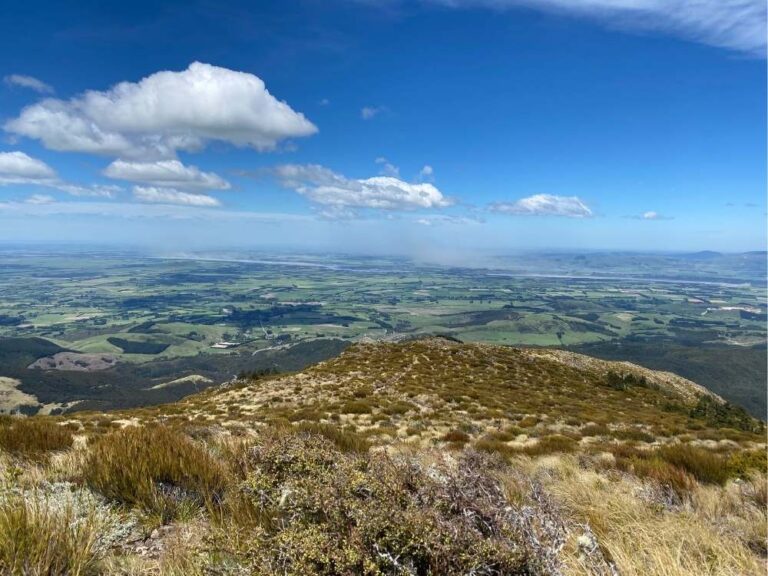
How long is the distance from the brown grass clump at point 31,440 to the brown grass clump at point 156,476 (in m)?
2.00

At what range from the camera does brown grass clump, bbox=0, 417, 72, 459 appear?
255 inches

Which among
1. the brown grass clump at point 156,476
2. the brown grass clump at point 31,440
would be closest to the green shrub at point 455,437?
the brown grass clump at point 156,476

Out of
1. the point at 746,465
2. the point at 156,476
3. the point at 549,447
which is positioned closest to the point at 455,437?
the point at 549,447

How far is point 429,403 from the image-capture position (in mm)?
20406

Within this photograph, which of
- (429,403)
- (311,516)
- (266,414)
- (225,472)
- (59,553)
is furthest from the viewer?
(429,403)

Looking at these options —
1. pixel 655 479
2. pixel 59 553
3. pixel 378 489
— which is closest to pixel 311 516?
pixel 378 489

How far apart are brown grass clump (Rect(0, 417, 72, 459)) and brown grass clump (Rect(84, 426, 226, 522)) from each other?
2.00m

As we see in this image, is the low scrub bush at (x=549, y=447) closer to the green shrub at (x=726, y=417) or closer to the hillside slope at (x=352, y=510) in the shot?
the hillside slope at (x=352, y=510)

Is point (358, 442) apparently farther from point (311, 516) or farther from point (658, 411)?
point (658, 411)

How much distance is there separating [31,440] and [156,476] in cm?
390

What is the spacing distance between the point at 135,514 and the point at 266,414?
1420 centimetres

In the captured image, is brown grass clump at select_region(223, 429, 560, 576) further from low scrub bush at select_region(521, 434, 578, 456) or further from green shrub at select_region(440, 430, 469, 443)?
green shrub at select_region(440, 430, 469, 443)

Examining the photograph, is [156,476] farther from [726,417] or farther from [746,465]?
[726,417]

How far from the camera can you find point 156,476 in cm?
491
